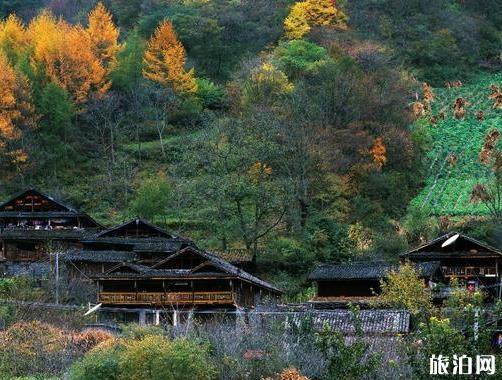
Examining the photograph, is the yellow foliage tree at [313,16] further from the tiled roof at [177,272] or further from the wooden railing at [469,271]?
the tiled roof at [177,272]

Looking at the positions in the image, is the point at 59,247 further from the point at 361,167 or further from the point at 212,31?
the point at 212,31

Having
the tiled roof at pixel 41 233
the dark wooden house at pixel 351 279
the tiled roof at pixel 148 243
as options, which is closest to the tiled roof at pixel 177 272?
the dark wooden house at pixel 351 279

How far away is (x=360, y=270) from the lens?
49.5m

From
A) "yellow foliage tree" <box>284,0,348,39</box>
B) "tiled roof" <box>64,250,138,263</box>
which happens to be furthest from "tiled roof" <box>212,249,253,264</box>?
"yellow foliage tree" <box>284,0,348,39</box>

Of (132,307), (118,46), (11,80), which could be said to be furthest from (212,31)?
(132,307)

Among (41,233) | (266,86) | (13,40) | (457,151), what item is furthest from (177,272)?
(13,40)

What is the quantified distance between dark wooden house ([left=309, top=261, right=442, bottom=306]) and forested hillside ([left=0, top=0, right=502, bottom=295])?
16.0ft

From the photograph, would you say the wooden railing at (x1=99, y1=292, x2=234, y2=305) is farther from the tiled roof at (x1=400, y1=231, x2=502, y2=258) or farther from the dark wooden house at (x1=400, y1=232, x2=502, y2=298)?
the dark wooden house at (x1=400, y1=232, x2=502, y2=298)

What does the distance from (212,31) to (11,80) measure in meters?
22.9

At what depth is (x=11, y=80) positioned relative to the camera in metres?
70.1

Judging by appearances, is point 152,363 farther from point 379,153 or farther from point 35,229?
point 379,153

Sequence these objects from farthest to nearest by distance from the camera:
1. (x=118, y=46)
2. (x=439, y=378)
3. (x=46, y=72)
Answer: (x=118, y=46) → (x=46, y=72) → (x=439, y=378)

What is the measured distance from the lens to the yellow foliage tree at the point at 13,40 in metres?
81.2

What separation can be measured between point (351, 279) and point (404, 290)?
5.60 m
